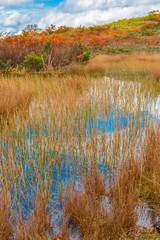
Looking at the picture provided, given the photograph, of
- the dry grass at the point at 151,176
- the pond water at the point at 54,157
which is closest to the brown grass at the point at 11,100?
the pond water at the point at 54,157

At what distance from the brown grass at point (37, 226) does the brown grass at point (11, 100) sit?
246 centimetres

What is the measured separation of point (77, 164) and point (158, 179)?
1.05 meters

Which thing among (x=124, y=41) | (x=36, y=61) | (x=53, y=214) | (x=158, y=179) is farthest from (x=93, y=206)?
(x=124, y=41)

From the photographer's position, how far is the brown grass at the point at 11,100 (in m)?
4.33

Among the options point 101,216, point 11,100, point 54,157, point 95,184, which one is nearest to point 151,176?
point 95,184

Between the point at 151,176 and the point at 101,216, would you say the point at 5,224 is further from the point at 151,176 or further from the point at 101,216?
the point at 151,176

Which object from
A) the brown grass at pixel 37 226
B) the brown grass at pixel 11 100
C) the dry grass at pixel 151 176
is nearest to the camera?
the brown grass at pixel 37 226

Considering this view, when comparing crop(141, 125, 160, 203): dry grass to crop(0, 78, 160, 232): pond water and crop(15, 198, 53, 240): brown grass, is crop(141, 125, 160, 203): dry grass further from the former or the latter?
crop(15, 198, 53, 240): brown grass

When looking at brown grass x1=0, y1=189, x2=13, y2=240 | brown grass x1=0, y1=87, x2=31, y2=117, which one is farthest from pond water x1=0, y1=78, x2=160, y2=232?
brown grass x1=0, y1=87, x2=31, y2=117

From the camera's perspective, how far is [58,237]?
69.9 inches

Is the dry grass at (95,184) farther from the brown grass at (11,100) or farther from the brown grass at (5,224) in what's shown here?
the brown grass at (11,100)

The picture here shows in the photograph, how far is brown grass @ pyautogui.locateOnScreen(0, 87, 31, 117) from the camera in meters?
4.33

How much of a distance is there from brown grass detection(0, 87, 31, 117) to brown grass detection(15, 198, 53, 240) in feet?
8.07

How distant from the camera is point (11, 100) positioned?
4.55m
